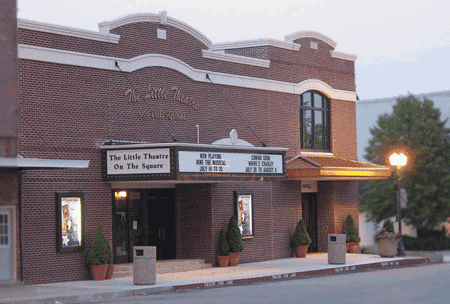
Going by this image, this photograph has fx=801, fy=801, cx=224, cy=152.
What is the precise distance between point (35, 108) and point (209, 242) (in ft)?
26.2

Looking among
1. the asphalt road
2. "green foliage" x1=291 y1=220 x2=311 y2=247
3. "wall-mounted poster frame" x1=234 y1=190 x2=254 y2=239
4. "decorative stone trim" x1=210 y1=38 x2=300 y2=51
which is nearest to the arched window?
"decorative stone trim" x1=210 y1=38 x2=300 y2=51

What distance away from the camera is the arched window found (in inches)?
1278

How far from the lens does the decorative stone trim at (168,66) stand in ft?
75.0

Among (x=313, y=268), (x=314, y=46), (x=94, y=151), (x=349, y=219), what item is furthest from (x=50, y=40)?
(x=349, y=219)

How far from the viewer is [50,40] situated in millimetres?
22969

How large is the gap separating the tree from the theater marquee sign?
17.5 m

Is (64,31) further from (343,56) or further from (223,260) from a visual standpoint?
(343,56)

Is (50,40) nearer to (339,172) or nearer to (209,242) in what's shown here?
(209,242)

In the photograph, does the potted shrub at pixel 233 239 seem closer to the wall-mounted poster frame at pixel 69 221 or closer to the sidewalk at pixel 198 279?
the sidewalk at pixel 198 279

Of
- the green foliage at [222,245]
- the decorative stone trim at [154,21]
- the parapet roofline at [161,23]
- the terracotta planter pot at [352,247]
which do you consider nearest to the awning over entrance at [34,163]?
the parapet roofline at [161,23]

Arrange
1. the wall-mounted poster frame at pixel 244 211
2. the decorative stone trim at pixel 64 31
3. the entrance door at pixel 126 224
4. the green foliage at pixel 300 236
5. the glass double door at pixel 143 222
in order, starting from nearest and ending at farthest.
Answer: the decorative stone trim at pixel 64 31 < the entrance door at pixel 126 224 < the glass double door at pixel 143 222 < the wall-mounted poster frame at pixel 244 211 < the green foliage at pixel 300 236

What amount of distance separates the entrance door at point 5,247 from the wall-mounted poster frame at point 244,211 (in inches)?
358

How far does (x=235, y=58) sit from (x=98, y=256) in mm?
9538

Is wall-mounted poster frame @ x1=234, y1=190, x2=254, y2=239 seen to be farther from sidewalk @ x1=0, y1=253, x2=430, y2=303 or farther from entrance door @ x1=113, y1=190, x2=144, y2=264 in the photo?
entrance door @ x1=113, y1=190, x2=144, y2=264
